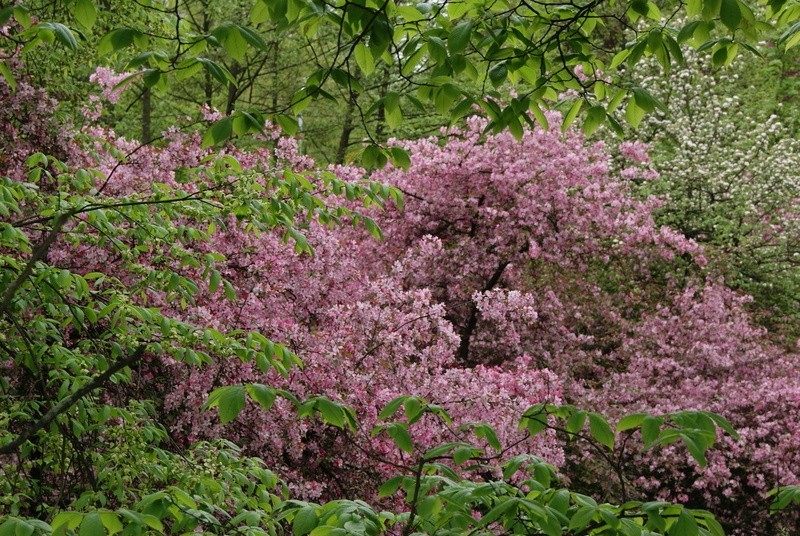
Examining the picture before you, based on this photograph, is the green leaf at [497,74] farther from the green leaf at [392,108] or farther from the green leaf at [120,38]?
the green leaf at [120,38]

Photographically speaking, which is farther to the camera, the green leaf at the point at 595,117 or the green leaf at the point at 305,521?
the green leaf at the point at 595,117

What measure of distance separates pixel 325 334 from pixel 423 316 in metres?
1.30

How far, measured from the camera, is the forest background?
110 inches

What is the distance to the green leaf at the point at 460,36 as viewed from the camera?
2.75 meters

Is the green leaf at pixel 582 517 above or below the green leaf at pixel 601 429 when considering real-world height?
below

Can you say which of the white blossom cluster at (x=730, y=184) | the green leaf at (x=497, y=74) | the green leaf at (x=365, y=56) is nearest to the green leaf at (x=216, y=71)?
the green leaf at (x=365, y=56)

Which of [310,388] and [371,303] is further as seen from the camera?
[371,303]

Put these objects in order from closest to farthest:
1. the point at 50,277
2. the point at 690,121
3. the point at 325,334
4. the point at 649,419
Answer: the point at 649,419 → the point at 50,277 → the point at 325,334 → the point at 690,121

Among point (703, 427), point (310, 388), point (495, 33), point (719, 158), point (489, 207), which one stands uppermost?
point (719, 158)

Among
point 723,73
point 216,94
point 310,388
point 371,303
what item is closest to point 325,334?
point 310,388

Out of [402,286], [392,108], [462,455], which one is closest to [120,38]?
[392,108]

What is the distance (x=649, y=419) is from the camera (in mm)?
2416

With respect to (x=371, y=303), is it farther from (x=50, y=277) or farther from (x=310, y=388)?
(x=50, y=277)

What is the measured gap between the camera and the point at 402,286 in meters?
10.5
